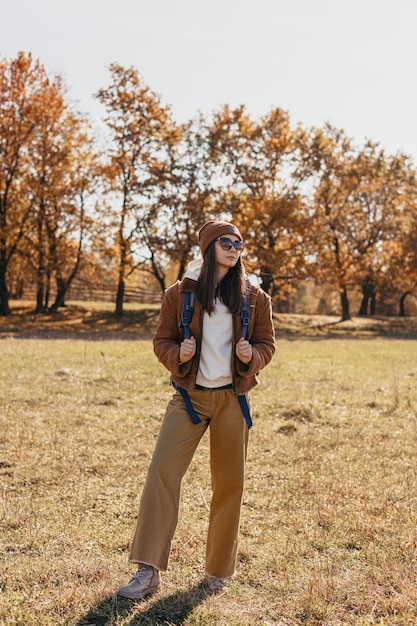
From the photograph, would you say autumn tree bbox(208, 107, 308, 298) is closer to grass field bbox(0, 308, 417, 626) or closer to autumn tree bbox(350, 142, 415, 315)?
autumn tree bbox(350, 142, 415, 315)

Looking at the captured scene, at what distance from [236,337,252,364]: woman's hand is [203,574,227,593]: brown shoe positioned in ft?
4.84

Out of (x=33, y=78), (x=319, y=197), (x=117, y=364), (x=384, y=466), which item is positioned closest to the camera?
(x=384, y=466)

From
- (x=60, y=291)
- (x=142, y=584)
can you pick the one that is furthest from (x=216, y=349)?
(x=60, y=291)

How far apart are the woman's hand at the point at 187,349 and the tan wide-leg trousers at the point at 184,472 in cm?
29

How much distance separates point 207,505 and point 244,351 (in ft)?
8.45

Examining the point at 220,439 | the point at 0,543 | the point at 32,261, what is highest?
the point at 32,261

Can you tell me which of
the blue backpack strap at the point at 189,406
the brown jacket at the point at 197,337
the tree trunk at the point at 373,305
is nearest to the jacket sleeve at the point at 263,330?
the brown jacket at the point at 197,337

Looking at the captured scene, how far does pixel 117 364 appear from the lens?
1477 cm

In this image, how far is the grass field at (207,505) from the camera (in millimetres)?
4133

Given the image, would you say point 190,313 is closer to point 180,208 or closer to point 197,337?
point 197,337

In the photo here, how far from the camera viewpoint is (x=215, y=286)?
4332mm

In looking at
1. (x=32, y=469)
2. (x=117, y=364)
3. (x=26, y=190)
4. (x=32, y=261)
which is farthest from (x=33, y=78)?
(x=32, y=469)

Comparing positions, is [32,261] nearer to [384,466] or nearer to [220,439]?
[384,466]

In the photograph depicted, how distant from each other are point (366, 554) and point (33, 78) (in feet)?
98.9
